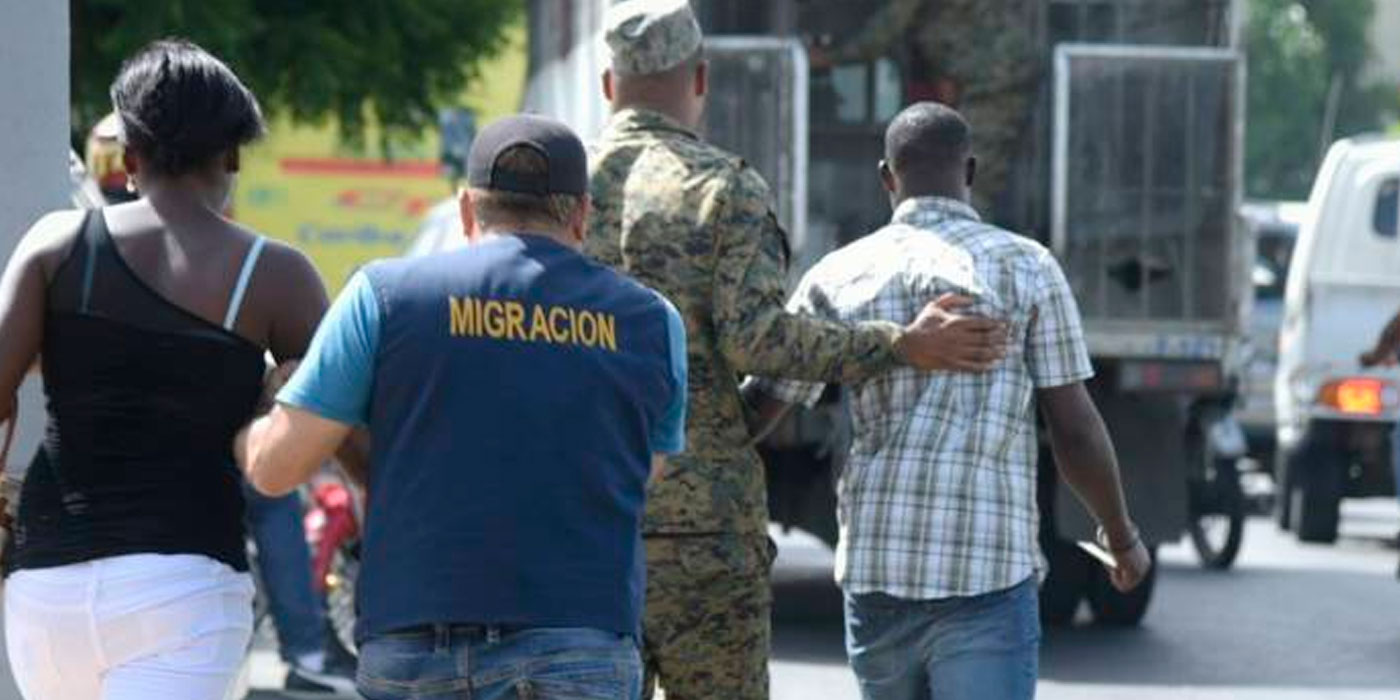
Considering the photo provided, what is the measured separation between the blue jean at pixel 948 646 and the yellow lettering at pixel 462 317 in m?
1.69

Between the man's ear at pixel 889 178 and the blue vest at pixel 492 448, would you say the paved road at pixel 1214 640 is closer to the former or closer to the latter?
the man's ear at pixel 889 178

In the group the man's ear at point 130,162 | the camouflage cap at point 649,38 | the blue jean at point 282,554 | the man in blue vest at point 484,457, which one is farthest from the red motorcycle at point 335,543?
the man in blue vest at point 484,457

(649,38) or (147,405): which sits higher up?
(649,38)

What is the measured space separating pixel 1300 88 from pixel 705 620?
70014mm

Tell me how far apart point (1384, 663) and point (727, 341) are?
735 centimetres

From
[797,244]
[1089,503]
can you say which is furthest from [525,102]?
[1089,503]

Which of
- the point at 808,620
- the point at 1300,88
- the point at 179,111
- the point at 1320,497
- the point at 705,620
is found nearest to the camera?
the point at 179,111

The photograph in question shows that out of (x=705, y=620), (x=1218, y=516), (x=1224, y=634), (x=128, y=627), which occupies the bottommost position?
(x=1218, y=516)

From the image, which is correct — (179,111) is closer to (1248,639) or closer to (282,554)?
(282,554)

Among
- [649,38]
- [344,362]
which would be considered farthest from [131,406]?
[649,38]

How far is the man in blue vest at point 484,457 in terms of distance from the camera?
4.40 metres

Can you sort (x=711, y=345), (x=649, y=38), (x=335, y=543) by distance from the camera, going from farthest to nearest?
1. (x=335, y=543)
2. (x=649, y=38)
3. (x=711, y=345)

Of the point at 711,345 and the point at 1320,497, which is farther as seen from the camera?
the point at 1320,497

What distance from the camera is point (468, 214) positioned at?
470 cm
